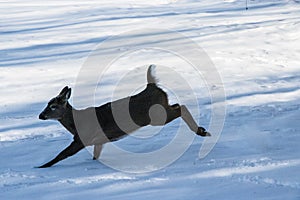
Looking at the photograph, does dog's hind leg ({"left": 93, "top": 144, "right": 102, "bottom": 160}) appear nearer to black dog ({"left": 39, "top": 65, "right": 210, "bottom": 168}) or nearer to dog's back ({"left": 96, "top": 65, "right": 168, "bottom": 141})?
black dog ({"left": 39, "top": 65, "right": 210, "bottom": 168})

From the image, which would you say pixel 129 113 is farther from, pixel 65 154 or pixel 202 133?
pixel 202 133

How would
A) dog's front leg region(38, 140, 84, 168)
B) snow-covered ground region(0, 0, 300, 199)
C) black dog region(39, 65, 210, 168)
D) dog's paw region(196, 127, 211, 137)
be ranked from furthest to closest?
1. dog's paw region(196, 127, 211, 137)
2. black dog region(39, 65, 210, 168)
3. dog's front leg region(38, 140, 84, 168)
4. snow-covered ground region(0, 0, 300, 199)

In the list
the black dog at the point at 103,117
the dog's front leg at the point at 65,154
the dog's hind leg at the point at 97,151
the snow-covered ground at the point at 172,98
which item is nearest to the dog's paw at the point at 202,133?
the snow-covered ground at the point at 172,98

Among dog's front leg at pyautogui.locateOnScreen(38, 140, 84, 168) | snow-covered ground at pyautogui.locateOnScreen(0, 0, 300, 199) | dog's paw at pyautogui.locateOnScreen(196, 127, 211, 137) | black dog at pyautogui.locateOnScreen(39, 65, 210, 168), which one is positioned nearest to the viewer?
snow-covered ground at pyautogui.locateOnScreen(0, 0, 300, 199)

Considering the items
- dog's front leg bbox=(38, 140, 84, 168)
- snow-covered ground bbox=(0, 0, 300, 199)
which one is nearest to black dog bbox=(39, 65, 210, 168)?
dog's front leg bbox=(38, 140, 84, 168)

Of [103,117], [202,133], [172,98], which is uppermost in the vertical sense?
[103,117]

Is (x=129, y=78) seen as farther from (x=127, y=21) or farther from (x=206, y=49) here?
(x=127, y=21)

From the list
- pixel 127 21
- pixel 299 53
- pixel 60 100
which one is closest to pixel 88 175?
pixel 60 100

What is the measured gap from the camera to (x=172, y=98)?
7590 mm

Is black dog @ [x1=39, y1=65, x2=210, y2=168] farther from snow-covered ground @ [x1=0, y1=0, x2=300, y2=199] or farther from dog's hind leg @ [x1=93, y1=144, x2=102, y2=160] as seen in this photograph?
snow-covered ground @ [x1=0, y1=0, x2=300, y2=199]

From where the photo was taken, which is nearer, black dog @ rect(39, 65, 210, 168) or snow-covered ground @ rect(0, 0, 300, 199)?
snow-covered ground @ rect(0, 0, 300, 199)

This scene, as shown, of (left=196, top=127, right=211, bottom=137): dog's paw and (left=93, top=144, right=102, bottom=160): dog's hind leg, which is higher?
(left=93, top=144, right=102, bottom=160): dog's hind leg

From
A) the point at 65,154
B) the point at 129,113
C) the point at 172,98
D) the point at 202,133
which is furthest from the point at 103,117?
the point at 172,98

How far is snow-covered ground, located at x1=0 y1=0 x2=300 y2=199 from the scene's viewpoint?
13.4ft
